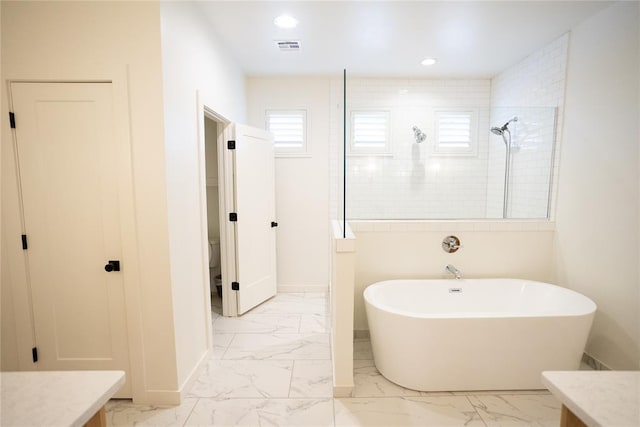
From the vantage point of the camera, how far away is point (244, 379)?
7.44ft

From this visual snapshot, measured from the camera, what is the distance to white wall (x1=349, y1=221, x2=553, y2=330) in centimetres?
278

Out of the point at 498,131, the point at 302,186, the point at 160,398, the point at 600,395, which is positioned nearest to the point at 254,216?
the point at 302,186

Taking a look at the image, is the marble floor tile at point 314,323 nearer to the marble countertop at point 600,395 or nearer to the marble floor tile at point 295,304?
the marble floor tile at point 295,304

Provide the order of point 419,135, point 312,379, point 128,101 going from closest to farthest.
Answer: point 128,101 → point 312,379 → point 419,135

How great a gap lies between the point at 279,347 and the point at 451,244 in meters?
1.77

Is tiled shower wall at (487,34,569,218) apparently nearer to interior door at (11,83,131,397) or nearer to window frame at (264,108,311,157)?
window frame at (264,108,311,157)

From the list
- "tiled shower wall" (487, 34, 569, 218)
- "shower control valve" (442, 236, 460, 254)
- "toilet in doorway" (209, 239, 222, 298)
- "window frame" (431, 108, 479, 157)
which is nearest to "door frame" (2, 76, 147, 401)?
"toilet in doorway" (209, 239, 222, 298)

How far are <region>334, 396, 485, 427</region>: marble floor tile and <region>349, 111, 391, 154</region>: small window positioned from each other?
7.49 ft

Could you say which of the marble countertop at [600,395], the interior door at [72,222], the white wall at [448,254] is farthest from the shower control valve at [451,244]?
the interior door at [72,222]

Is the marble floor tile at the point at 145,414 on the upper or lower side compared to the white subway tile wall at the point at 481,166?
lower

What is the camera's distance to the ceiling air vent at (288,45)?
2.87 meters

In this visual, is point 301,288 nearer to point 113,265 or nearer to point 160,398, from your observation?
point 160,398

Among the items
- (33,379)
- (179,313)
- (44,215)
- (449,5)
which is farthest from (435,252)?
Result: (44,215)

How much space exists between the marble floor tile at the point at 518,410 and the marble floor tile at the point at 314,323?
1.40 metres
